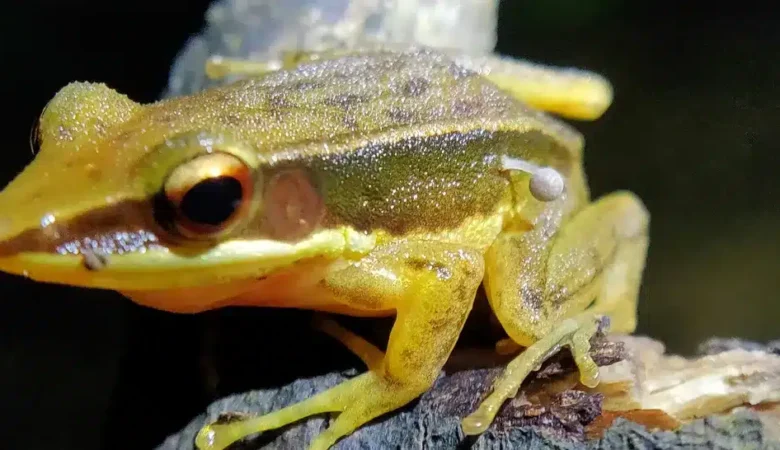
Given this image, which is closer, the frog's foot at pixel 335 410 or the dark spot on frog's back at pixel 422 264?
the frog's foot at pixel 335 410

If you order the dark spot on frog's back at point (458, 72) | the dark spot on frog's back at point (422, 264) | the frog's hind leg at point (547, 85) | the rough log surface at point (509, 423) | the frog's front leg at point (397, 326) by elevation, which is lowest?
the rough log surface at point (509, 423)

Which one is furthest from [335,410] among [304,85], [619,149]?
[619,149]

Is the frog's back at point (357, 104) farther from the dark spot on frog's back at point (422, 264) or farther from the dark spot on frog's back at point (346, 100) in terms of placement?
the dark spot on frog's back at point (422, 264)

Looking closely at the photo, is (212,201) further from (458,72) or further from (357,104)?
(458,72)

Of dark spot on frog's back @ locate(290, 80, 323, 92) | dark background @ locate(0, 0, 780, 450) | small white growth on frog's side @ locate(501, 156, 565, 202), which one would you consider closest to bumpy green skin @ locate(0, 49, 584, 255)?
dark spot on frog's back @ locate(290, 80, 323, 92)

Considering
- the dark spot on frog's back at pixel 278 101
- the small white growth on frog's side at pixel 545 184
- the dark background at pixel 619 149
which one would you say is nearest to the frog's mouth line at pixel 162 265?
the dark spot on frog's back at pixel 278 101

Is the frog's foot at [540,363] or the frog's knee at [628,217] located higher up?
the frog's knee at [628,217]

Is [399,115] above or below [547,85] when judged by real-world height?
below

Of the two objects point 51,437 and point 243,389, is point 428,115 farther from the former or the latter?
point 51,437
